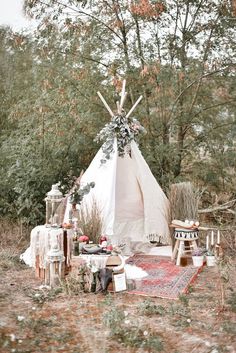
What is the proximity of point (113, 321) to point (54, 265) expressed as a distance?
1.35m

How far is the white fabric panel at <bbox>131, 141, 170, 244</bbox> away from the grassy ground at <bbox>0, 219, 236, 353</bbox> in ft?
4.58

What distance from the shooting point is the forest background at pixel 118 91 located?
23.0ft

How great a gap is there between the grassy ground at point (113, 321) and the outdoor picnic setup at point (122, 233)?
0.24 meters

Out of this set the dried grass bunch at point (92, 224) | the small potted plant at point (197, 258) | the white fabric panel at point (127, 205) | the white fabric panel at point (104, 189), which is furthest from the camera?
the white fabric panel at point (127, 205)

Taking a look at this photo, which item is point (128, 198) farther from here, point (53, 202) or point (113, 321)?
point (113, 321)

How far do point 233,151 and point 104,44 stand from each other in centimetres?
278

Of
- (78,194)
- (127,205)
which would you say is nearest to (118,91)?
(127,205)

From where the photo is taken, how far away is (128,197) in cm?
641

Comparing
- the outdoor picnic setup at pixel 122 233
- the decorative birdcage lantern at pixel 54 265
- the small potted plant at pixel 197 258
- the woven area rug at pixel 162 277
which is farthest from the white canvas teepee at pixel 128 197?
the decorative birdcage lantern at pixel 54 265

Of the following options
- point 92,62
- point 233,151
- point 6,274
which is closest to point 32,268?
point 6,274

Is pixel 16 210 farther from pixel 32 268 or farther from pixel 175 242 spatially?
pixel 175 242

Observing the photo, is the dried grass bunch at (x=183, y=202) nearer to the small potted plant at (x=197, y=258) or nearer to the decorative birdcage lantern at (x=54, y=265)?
the small potted plant at (x=197, y=258)

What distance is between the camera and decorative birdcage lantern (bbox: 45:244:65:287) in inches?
187

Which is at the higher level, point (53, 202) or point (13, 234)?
point (53, 202)
